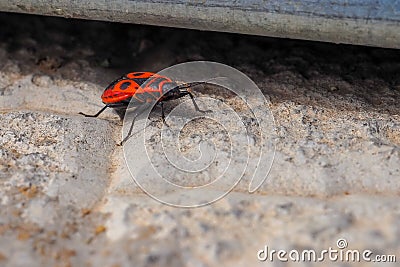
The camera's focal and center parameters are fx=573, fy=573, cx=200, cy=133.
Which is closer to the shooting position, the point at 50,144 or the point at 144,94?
the point at 50,144

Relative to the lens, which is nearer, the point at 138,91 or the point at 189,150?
the point at 189,150

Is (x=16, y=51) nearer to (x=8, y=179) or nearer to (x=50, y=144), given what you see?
(x=50, y=144)

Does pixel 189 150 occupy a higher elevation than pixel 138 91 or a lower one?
lower

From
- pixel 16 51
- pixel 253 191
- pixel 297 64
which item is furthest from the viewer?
pixel 16 51

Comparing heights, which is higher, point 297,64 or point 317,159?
point 297,64

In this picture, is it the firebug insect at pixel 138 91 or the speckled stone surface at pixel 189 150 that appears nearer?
the speckled stone surface at pixel 189 150

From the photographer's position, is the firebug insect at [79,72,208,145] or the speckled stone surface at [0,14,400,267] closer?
the speckled stone surface at [0,14,400,267]

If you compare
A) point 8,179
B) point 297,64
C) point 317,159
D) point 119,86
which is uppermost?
point 297,64

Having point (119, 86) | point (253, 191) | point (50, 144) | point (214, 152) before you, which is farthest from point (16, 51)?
point (253, 191)
